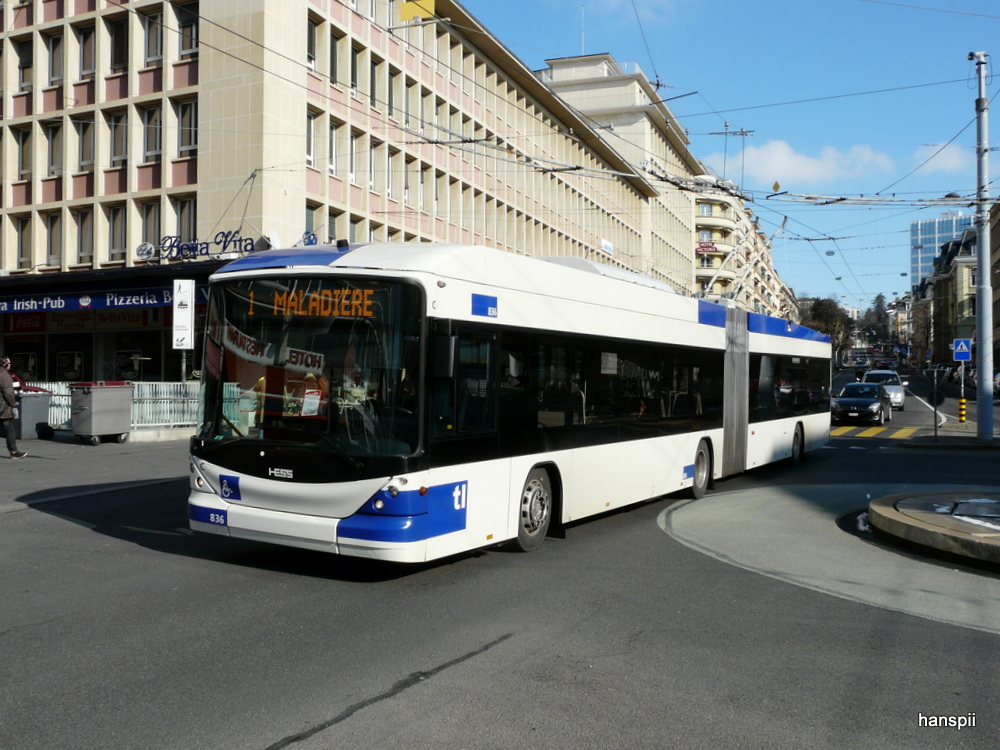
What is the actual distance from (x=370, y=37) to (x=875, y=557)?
28.0 metres

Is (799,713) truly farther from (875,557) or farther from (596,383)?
(596,383)

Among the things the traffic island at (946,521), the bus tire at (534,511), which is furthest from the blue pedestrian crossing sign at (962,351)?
the bus tire at (534,511)

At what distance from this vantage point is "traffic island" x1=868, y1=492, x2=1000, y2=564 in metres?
9.09

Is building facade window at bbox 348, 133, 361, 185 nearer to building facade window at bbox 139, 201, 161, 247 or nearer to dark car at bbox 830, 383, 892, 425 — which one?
building facade window at bbox 139, 201, 161, 247

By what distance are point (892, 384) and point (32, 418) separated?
35402mm

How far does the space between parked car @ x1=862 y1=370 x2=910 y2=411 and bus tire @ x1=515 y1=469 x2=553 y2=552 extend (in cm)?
3372

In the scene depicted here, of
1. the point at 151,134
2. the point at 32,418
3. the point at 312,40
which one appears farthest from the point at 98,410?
the point at 312,40

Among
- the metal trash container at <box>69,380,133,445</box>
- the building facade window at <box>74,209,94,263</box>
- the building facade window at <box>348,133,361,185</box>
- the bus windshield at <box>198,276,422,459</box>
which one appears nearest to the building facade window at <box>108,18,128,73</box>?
the building facade window at <box>74,209,94,263</box>

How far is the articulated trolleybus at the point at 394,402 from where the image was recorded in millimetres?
7293

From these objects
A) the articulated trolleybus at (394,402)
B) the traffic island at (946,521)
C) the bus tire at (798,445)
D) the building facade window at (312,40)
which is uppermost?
the building facade window at (312,40)

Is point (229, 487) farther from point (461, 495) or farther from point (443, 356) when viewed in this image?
point (443, 356)

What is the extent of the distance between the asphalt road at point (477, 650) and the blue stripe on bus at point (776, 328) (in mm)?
7275

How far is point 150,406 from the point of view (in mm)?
22000

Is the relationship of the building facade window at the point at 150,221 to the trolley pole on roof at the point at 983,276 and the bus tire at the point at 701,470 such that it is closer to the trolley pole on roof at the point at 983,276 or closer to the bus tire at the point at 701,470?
the bus tire at the point at 701,470
